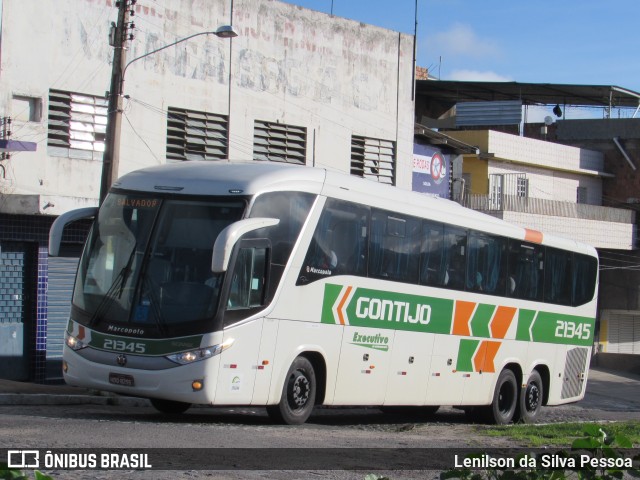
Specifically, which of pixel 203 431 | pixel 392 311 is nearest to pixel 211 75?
pixel 392 311

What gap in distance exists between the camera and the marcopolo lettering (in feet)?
48.1

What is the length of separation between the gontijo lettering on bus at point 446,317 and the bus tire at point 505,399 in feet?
2.56

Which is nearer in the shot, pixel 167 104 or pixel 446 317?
pixel 446 317

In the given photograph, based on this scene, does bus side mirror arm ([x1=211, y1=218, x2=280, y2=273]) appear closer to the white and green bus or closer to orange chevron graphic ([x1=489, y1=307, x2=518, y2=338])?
the white and green bus

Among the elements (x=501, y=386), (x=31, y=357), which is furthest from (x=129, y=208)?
(x=31, y=357)

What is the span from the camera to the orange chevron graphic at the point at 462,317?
17.1 meters

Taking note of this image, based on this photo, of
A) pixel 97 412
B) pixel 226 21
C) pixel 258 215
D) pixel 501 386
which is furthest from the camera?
pixel 226 21

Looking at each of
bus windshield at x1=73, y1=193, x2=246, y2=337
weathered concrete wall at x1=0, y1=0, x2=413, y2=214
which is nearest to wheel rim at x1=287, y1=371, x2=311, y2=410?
bus windshield at x1=73, y1=193, x2=246, y2=337

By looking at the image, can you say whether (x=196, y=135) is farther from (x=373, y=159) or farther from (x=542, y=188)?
(x=542, y=188)

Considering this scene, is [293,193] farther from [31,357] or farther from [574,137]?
Result: [574,137]

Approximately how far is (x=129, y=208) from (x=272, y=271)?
2.01 metres

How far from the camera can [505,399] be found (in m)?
19.4

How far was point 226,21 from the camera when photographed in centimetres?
2572

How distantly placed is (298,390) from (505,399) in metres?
7.08
